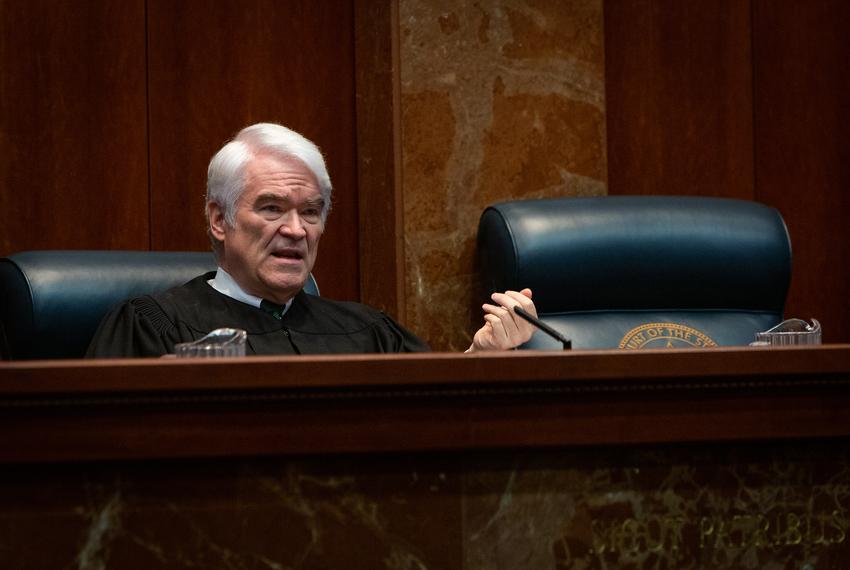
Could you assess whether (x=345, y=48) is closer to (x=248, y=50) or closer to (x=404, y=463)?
(x=248, y=50)

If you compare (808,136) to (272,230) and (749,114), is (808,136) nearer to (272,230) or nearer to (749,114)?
(749,114)

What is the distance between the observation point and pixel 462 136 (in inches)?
115

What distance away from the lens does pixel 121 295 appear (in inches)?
86.5

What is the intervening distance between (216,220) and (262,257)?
0.51 feet

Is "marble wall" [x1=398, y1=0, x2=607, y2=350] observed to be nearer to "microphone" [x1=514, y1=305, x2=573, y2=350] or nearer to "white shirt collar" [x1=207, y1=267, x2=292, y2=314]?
"white shirt collar" [x1=207, y1=267, x2=292, y2=314]

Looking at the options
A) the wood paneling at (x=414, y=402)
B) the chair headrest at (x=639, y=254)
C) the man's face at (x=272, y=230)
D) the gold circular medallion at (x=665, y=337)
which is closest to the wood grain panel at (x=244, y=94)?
the chair headrest at (x=639, y=254)

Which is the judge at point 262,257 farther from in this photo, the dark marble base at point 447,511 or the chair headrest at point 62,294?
the dark marble base at point 447,511

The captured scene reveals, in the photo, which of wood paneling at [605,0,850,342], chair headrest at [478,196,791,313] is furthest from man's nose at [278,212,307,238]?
wood paneling at [605,0,850,342]

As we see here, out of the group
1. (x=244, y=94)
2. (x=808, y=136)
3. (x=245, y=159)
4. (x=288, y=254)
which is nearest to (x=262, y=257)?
(x=288, y=254)

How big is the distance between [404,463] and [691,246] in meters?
1.49

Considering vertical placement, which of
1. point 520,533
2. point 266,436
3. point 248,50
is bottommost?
point 520,533

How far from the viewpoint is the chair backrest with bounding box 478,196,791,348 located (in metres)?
2.46

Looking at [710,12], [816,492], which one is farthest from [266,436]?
[710,12]

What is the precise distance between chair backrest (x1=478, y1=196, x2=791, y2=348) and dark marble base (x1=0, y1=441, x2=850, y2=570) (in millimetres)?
1178
